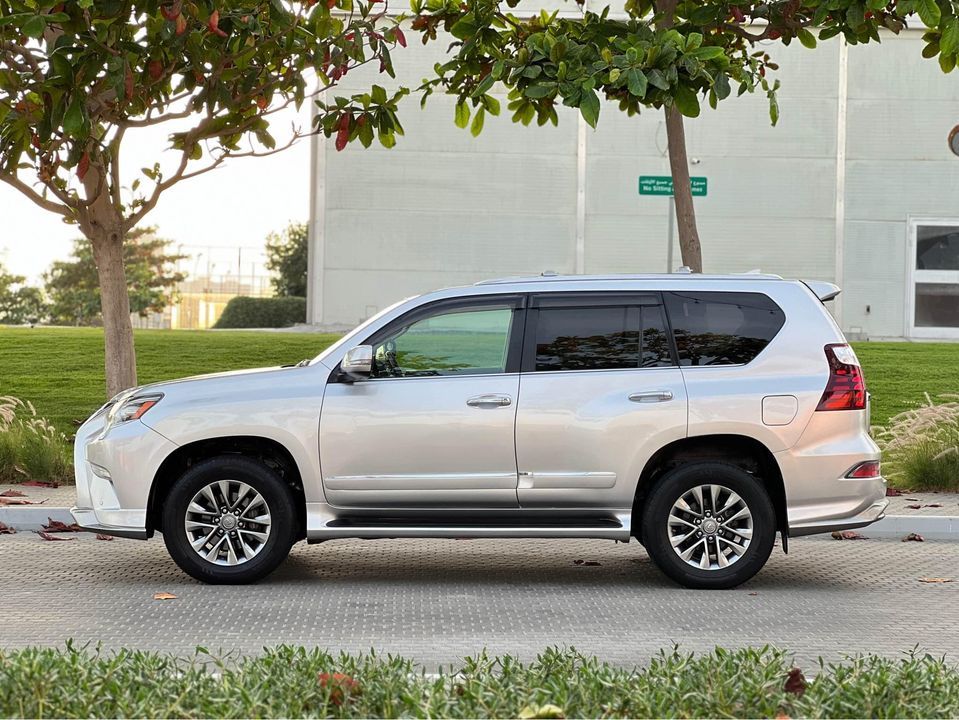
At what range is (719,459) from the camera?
8.18 metres

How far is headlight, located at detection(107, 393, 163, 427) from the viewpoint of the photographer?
8.18 meters

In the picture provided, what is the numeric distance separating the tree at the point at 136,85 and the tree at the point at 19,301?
38.6 meters

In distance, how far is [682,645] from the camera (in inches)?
252

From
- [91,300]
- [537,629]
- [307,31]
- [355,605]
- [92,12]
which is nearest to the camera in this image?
[537,629]

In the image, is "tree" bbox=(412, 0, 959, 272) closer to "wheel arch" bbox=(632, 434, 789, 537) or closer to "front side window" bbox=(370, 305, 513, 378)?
"front side window" bbox=(370, 305, 513, 378)

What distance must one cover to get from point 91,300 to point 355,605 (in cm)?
4548

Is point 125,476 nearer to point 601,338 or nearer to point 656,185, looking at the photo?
point 601,338

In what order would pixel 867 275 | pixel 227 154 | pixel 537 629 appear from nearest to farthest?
pixel 537 629
pixel 227 154
pixel 867 275

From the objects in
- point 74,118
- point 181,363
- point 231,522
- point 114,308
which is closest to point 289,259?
point 181,363

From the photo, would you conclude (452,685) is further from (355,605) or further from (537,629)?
(355,605)

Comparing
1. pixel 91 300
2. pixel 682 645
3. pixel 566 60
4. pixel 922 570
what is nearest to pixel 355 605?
pixel 682 645

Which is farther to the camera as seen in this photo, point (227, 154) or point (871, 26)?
point (227, 154)

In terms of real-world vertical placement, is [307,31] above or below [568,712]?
above

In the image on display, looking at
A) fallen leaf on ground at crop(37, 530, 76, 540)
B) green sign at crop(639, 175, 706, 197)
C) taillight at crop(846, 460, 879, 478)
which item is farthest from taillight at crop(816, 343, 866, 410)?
green sign at crop(639, 175, 706, 197)
